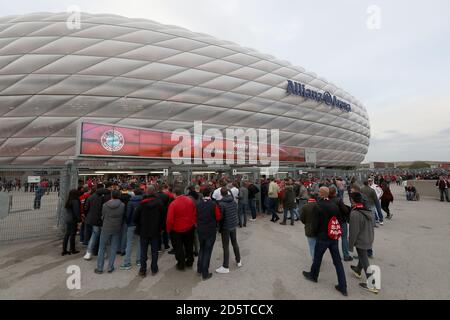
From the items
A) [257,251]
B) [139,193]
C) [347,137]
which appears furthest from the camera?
[347,137]

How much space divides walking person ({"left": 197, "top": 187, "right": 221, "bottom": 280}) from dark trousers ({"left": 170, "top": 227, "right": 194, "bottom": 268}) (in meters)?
0.38

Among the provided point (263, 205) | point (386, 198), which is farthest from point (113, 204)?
point (386, 198)

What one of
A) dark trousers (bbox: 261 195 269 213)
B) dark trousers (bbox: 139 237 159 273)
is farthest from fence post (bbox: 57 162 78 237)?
dark trousers (bbox: 261 195 269 213)

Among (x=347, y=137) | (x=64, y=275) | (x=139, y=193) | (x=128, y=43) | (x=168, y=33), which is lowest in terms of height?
(x=64, y=275)

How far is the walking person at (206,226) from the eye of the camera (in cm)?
362

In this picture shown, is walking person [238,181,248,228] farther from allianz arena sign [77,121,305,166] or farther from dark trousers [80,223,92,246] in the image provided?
dark trousers [80,223,92,246]

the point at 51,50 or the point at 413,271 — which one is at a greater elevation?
the point at 51,50

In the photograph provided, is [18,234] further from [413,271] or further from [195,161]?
[413,271]

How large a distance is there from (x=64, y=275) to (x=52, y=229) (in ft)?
10.3

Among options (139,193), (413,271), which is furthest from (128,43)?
(413,271)

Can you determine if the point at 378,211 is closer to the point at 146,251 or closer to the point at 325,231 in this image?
the point at 325,231

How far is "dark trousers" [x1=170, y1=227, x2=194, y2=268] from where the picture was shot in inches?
152

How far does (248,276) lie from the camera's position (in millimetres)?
3596

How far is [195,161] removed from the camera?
30.1ft
